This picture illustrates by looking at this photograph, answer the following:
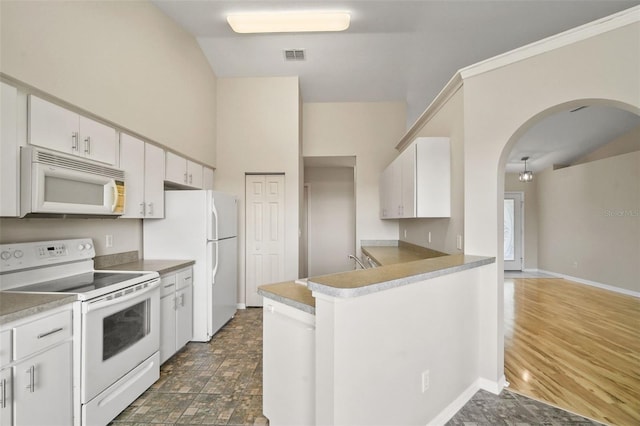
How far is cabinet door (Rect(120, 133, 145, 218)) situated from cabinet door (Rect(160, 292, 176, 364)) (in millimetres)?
884

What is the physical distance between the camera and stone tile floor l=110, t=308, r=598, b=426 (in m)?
1.82

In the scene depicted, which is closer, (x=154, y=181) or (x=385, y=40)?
(x=154, y=181)

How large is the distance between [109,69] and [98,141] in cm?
65

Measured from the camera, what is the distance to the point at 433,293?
5.50 feet

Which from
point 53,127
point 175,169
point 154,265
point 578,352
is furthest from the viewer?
point 175,169

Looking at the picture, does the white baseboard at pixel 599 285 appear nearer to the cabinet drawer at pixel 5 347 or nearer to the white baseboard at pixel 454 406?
the white baseboard at pixel 454 406

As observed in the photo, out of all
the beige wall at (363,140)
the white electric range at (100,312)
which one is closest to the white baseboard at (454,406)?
the white electric range at (100,312)

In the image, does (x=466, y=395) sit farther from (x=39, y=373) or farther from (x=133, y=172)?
(x=133, y=172)

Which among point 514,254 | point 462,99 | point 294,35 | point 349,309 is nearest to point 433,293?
point 349,309

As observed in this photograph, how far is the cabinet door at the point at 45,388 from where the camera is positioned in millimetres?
1312

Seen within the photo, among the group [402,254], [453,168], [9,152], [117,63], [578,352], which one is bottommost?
[578,352]

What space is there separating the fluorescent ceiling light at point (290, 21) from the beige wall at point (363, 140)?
198 centimetres

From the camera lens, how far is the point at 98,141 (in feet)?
7.01

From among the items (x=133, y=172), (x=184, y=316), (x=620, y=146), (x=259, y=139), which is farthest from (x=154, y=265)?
(x=620, y=146)
